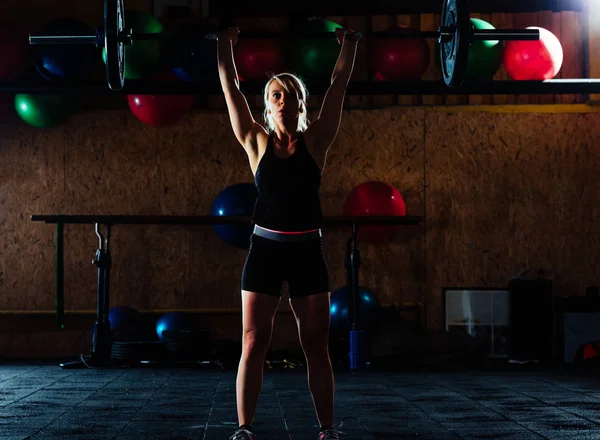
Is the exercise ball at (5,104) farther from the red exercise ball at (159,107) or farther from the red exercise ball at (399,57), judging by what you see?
the red exercise ball at (399,57)

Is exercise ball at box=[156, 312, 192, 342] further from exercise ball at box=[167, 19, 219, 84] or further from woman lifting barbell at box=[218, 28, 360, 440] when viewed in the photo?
woman lifting barbell at box=[218, 28, 360, 440]

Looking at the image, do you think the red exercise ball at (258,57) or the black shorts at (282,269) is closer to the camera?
the black shorts at (282,269)

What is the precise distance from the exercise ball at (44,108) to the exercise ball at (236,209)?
133 cm

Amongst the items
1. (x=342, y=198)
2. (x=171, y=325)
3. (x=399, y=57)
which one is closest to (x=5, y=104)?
(x=171, y=325)

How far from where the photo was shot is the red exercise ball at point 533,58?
200 inches

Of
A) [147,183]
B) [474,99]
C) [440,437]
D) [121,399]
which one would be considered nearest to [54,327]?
[147,183]

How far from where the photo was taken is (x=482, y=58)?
492cm

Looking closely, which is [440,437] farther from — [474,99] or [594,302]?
[474,99]

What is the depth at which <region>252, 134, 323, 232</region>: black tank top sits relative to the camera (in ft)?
7.90

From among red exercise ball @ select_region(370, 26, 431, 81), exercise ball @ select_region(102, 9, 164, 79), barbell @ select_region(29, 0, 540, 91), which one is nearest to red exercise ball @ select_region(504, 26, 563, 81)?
red exercise ball @ select_region(370, 26, 431, 81)

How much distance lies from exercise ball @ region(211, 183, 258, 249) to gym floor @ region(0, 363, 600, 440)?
40.7 inches

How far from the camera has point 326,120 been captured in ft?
8.25

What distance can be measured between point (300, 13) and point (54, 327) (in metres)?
3.23

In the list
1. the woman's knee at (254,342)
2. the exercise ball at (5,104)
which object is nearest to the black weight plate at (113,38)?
the woman's knee at (254,342)
